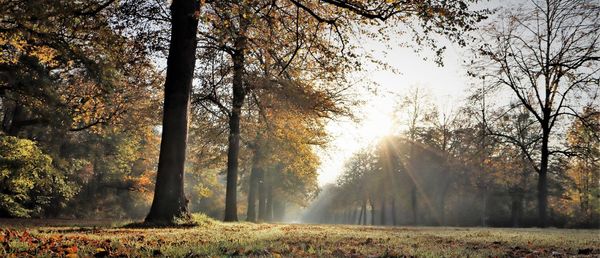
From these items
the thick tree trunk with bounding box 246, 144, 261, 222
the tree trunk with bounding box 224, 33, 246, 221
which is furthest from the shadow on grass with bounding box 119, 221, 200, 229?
the thick tree trunk with bounding box 246, 144, 261, 222

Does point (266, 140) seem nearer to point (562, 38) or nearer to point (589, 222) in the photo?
point (562, 38)

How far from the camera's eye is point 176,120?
11547 mm

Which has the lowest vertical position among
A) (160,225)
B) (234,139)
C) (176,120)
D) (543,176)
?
(160,225)

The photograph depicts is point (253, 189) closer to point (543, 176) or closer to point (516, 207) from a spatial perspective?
point (543, 176)

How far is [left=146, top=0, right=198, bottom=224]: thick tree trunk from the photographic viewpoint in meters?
11.2

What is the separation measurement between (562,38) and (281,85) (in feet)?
55.3

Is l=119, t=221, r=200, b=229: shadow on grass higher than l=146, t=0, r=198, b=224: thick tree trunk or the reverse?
the reverse

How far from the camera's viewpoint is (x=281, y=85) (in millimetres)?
15156

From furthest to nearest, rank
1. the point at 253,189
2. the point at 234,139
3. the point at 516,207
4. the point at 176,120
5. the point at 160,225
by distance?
the point at 516,207
the point at 253,189
the point at 234,139
the point at 176,120
the point at 160,225

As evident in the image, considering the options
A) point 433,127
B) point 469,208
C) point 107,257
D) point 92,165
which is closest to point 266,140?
point 107,257

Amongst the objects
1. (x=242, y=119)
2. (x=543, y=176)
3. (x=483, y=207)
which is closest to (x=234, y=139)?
(x=242, y=119)

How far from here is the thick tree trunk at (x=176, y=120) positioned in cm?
1125

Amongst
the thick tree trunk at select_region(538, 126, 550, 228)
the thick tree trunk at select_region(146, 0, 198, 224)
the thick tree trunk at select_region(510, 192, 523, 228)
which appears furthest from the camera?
the thick tree trunk at select_region(510, 192, 523, 228)

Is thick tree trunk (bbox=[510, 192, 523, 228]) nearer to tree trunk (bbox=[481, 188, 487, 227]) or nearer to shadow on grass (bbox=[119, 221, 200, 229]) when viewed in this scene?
tree trunk (bbox=[481, 188, 487, 227])
